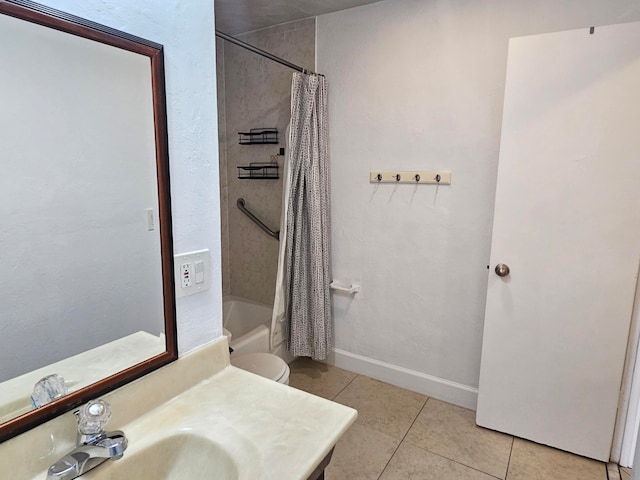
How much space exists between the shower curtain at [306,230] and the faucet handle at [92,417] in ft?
5.46

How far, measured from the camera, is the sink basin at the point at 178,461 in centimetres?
84

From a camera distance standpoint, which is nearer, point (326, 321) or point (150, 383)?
point (150, 383)

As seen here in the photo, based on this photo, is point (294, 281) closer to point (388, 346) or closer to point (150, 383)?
point (388, 346)

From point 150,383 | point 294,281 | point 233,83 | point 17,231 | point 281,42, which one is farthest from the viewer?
point 233,83

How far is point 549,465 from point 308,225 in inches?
71.5

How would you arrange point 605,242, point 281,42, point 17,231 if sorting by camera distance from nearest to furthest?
point 17,231
point 605,242
point 281,42

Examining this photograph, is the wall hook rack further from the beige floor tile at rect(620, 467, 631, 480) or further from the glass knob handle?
the beige floor tile at rect(620, 467, 631, 480)

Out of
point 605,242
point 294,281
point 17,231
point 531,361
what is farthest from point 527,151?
point 17,231

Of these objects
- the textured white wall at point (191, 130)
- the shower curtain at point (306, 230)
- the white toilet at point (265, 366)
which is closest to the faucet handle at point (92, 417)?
the textured white wall at point (191, 130)

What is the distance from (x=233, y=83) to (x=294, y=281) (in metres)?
1.69

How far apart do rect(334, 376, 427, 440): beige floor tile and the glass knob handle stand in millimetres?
992

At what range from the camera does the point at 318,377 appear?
2697 millimetres

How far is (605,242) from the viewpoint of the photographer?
176 centimetres

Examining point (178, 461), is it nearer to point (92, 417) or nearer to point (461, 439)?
point (92, 417)
